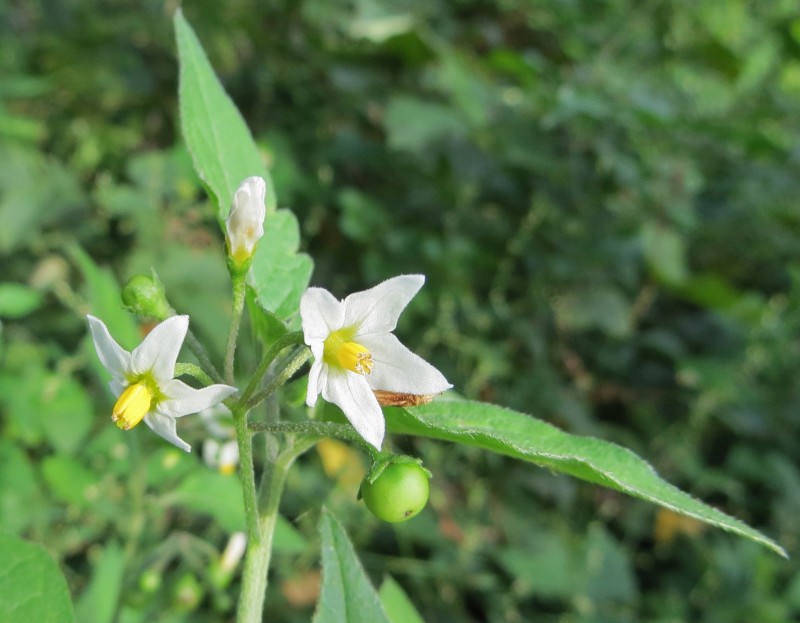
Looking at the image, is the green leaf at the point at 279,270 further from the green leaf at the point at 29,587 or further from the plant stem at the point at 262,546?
the green leaf at the point at 29,587

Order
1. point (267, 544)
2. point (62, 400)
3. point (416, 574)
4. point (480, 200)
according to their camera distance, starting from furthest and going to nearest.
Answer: point (480, 200) → point (416, 574) → point (62, 400) → point (267, 544)

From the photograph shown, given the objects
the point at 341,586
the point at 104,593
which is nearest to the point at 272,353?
the point at 341,586

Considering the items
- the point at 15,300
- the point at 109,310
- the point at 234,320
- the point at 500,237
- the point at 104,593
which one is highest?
the point at 234,320

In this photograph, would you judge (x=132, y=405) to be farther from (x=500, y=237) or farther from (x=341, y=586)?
(x=500, y=237)

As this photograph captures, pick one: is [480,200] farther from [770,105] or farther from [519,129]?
[770,105]

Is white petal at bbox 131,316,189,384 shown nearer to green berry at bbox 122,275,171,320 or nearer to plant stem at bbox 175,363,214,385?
plant stem at bbox 175,363,214,385

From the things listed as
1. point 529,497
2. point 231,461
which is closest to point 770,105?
point 529,497
